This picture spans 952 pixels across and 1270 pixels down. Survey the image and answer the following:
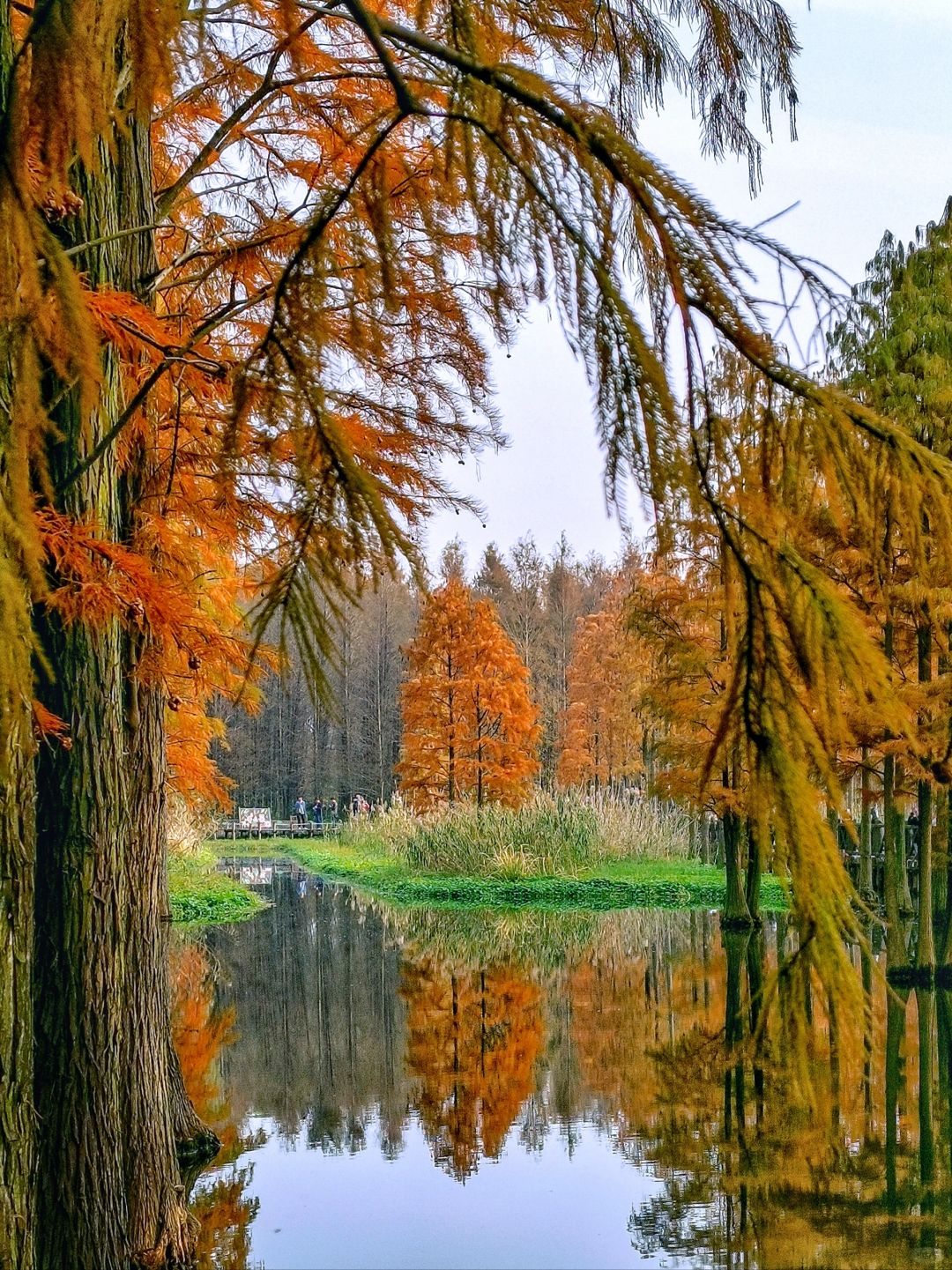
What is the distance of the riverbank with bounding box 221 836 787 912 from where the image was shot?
2147 centimetres

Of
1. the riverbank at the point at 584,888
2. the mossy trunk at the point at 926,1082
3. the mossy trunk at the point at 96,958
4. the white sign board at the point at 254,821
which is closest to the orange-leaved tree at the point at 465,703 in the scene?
the riverbank at the point at 584,888

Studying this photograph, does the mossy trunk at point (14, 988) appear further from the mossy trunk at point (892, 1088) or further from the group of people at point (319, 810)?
the group of people at point (319, 810)

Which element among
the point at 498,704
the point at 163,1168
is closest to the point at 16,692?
the point at 163,1168

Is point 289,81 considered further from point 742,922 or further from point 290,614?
point 742,922

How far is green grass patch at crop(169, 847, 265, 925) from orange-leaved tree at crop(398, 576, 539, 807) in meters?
5.97

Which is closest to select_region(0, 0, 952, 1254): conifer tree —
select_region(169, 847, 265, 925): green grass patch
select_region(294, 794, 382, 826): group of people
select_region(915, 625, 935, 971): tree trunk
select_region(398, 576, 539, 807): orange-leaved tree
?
select_region(915, 625, 935, 971): tree trunk

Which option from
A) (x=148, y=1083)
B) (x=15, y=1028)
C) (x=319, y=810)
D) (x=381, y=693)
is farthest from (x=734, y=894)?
(x=319, y=810)

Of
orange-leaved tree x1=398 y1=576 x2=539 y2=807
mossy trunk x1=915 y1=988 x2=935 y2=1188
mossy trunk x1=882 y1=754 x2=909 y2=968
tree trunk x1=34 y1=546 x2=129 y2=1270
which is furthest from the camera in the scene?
orange-leaved tree x1=398 y1=576 x2=539 y2=807

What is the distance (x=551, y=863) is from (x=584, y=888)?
66.2 inches

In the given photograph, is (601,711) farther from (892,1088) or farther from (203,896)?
(892,1088)

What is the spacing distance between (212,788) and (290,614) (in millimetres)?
6886

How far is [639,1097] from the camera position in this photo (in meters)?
8.52

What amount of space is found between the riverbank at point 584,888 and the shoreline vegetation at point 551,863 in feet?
0.07

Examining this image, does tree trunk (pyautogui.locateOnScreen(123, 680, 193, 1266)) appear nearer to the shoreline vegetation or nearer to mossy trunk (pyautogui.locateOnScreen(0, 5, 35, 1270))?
mossy trunk (pyautogui.locateOnScreen(0, 5, 35, 1270))
